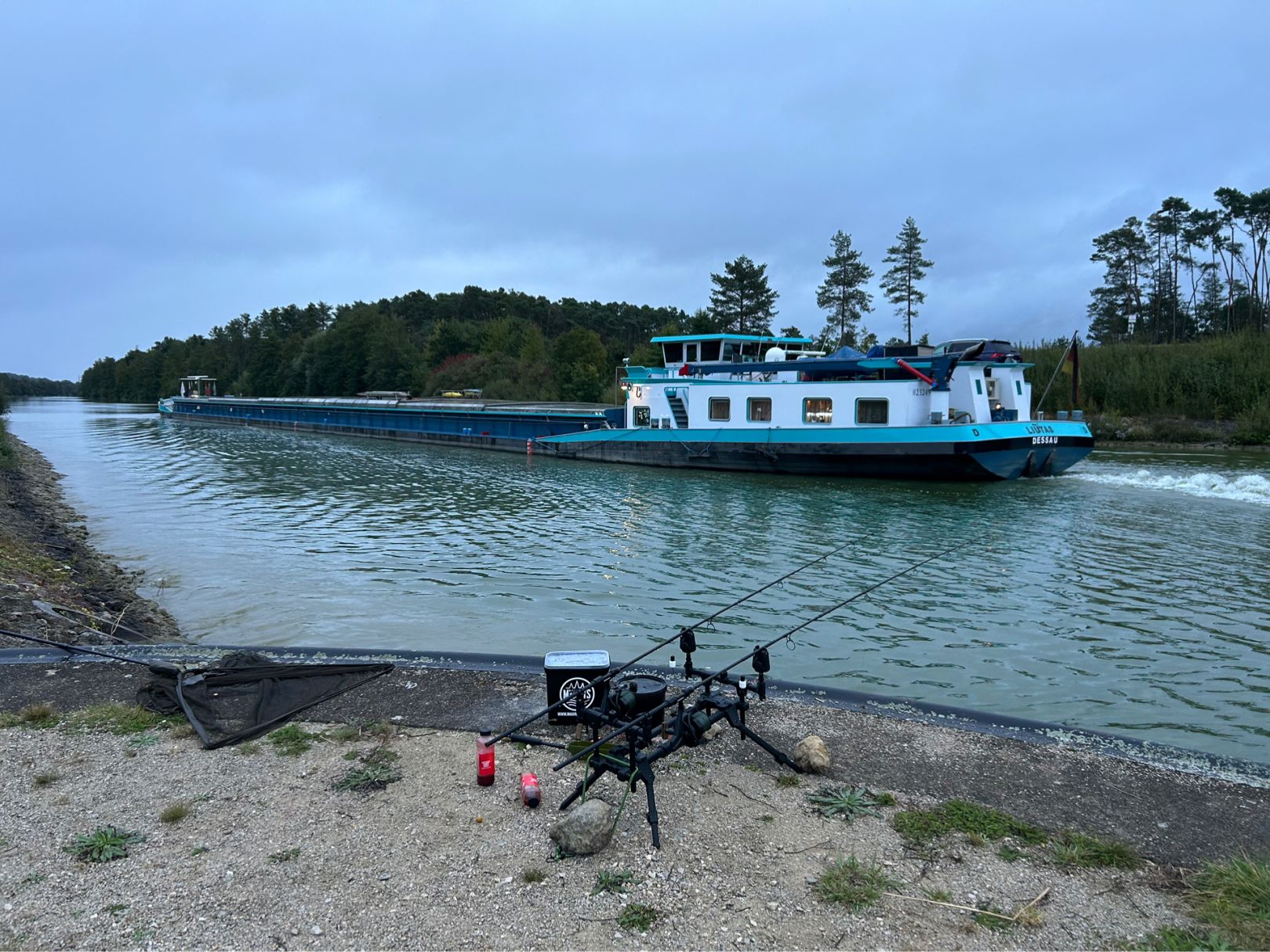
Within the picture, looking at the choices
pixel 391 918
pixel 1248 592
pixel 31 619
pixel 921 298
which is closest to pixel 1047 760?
Result: pixel 391 918

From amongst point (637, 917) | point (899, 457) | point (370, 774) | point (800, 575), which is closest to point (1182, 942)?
point (637, 917)

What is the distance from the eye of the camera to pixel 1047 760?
429 centimetres

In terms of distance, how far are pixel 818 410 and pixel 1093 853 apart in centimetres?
2076

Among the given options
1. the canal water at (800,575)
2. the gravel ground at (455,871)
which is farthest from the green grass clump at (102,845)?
the canal water at (800,575)

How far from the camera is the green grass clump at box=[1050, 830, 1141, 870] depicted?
327cm

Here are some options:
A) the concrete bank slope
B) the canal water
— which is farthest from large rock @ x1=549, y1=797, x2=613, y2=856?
the canal water

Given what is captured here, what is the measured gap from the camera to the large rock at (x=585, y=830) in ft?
10.8

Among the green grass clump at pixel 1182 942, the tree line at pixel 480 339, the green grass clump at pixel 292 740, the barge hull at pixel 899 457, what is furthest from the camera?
the tree line at pixel 480 339

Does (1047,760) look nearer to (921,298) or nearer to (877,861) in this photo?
(877,861)

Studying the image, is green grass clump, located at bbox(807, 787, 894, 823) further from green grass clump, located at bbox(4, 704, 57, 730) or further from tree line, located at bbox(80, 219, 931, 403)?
tree line, located at bbox(80, 219, 931, 403)

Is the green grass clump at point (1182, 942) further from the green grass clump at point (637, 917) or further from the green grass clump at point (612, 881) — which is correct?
the green grass clump at point (612, 881)

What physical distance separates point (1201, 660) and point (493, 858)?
294 inches

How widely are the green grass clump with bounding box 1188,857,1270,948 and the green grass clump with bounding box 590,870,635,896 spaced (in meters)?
2.16

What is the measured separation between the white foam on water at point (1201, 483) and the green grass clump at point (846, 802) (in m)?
18.7
